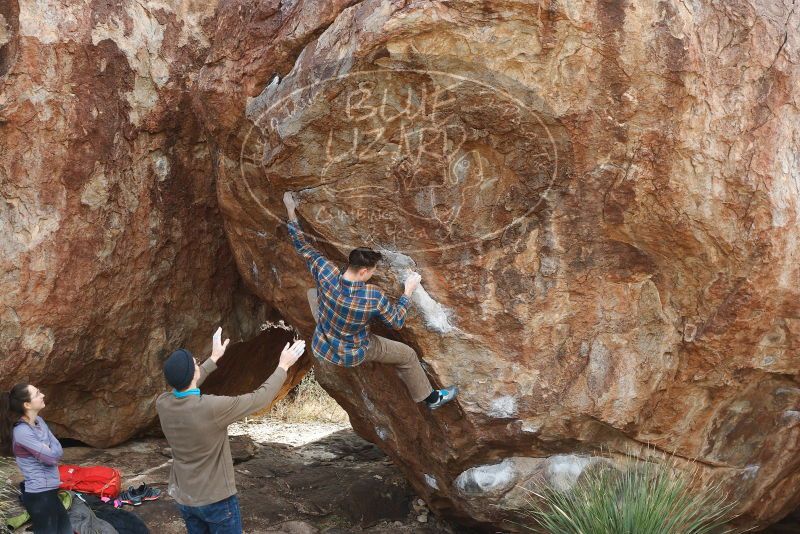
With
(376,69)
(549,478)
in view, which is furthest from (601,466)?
(376,69)

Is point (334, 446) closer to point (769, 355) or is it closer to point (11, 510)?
point (11, 510)

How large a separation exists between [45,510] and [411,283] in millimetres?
2517

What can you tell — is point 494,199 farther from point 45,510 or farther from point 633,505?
point 45,510

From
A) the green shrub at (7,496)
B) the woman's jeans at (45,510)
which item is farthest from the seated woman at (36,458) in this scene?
the green shrub at (7,496)

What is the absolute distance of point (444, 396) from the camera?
18.2ft

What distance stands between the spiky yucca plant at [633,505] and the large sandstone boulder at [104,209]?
11.5 feet

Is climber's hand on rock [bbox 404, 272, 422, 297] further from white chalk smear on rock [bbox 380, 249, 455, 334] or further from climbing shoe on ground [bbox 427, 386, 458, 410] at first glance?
climbing shoe on ground [bbox 427, 386, 458, 410]

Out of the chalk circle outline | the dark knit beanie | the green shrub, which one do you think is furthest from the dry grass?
the dark knit beanie

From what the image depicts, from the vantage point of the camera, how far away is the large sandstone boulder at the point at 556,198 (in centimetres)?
491

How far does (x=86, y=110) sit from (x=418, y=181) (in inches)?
110

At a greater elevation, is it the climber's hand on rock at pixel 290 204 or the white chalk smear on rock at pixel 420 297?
the climber's hand on rock at pixel 290 204

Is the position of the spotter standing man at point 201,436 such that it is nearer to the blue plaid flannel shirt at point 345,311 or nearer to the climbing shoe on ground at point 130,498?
the blue plaid flannel shirt at point 345,311

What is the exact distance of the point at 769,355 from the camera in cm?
544

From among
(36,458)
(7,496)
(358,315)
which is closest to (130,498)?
(7,496)
